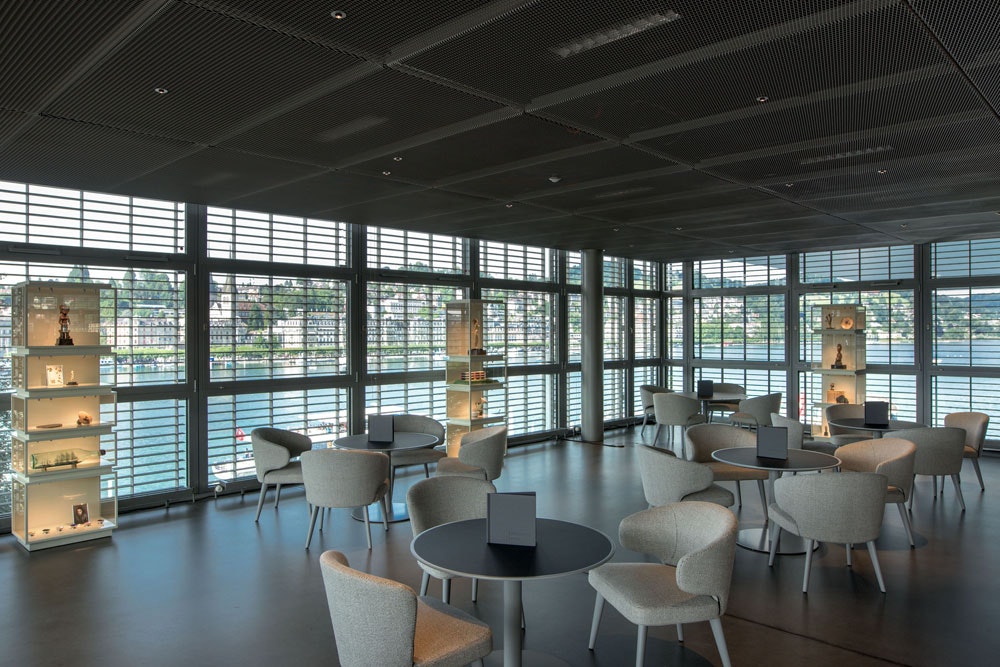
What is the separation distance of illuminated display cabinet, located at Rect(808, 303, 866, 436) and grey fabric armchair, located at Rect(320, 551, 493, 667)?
28.8 feet

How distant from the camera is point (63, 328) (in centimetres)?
588

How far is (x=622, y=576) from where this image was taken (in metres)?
3.51

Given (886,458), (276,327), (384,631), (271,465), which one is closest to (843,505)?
(886,458)

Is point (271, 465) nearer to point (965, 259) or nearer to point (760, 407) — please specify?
point (760, 407)

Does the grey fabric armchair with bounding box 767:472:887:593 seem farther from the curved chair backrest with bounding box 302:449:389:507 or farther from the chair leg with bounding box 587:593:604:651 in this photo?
the curved chair backrest with bounding box 302:449:389:507

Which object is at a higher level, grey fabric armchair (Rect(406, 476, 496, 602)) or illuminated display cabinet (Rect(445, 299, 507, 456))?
illuminated display cabinet (Rect(445, 299, 507, 456))

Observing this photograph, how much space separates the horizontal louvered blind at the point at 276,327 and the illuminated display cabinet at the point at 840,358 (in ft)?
23.6

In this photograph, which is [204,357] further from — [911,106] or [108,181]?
[911,106]

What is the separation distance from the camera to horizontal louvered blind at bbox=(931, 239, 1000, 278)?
10000 mm

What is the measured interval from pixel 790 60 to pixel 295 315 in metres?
6.10

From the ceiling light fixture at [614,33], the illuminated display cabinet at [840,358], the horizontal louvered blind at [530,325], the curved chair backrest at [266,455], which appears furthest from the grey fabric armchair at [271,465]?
the illuminated display cabinet at [840,358]

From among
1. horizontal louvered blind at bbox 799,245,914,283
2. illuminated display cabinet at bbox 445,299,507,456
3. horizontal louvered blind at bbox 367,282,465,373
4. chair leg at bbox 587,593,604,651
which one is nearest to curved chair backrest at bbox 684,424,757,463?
illuminated display cabinet at bbox 445,299,507,456

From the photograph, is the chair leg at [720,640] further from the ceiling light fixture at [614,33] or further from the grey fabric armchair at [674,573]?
the ceiling light fixture at [614,33]

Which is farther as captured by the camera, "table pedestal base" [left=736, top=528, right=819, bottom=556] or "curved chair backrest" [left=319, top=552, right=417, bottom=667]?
"table pedestal base" [left=736, top=528, right=819, bottom=556]
